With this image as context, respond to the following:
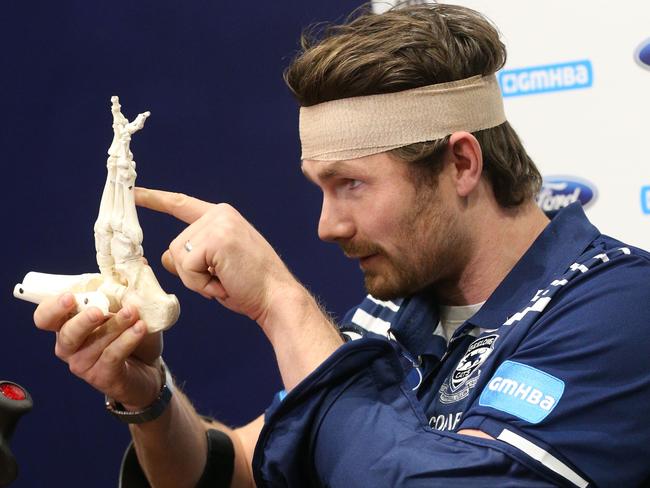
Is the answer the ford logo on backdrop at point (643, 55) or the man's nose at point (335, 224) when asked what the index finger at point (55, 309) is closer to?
the man's nose at point (335, 224)

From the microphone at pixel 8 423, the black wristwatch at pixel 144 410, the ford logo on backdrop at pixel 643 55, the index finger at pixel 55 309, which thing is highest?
the ford logo on backdrop at pixel 643 55

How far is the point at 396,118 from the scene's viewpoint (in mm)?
1242

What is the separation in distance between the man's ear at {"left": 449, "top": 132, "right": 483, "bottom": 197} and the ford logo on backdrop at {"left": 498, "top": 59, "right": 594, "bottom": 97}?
477 millimetres

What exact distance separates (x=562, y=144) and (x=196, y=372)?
848mm

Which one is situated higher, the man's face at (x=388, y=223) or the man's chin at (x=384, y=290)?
the man's face at (x=388, y=223)

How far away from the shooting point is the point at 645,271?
1.13 metres

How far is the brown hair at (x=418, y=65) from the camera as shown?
4.07 feet

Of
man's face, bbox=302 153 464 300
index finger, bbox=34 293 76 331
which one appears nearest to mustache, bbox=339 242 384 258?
man's face, bbox=302 153 464 300

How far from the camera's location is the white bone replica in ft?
3.76

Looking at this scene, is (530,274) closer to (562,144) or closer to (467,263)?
(467,263)

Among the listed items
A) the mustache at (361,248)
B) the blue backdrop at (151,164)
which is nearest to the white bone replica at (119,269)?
the mustache at (361,248)

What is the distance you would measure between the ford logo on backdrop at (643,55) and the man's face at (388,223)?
553 millimetres

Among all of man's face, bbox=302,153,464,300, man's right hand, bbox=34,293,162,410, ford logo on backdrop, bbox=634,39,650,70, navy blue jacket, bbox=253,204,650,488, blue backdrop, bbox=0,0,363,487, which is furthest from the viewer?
blue backdrop, bbox=0,0,363,487

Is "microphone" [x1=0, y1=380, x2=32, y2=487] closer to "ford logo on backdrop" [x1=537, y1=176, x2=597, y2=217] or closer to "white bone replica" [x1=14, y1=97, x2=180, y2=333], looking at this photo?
"white bone replica" [x1=14, y1=97, x2=180, y2=333]
